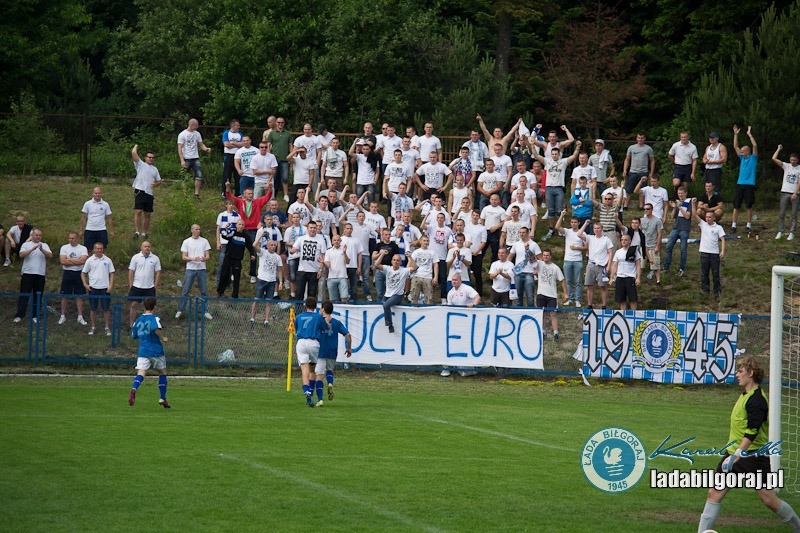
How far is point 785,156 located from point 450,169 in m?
14.2

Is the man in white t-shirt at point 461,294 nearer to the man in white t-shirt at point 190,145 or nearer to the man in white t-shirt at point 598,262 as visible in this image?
the man in white t-shirt at point 598,262

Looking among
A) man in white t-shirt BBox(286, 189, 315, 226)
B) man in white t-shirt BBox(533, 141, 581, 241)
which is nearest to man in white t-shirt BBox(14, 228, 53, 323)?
man in white t-shirt BBox(286, 189, 315, 226)

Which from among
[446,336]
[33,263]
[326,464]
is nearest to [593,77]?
[446,336]

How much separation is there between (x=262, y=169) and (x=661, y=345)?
11.6m

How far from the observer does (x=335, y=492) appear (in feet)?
36.0

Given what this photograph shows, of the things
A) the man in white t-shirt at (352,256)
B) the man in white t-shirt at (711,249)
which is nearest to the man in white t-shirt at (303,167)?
the man in white t-shirt at (352,256)

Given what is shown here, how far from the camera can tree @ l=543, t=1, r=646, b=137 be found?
41.4m

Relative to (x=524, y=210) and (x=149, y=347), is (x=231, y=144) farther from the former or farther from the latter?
(x=149, y=347)

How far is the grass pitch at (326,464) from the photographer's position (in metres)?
10.0

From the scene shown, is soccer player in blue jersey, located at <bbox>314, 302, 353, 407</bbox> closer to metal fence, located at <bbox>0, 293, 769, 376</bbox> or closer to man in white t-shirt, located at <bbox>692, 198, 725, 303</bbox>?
metal fence, located at <bbox>0, 293, 769, 376</bbox>

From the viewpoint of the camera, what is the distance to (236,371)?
892 inches

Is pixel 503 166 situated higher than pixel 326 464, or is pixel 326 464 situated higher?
pixel 503 166

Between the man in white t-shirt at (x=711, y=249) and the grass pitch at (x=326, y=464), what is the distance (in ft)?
25.0

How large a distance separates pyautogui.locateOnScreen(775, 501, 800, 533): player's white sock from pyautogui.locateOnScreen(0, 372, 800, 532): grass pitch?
0.66 m
